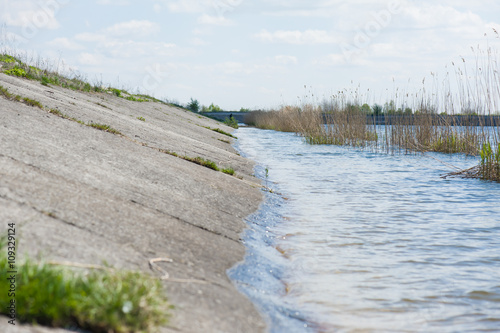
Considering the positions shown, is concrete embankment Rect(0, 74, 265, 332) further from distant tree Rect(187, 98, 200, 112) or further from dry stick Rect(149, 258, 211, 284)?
distant tree Rect(187, 98, 200, 112)

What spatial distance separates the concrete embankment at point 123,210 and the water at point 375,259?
32cm

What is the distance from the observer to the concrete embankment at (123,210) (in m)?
3.23

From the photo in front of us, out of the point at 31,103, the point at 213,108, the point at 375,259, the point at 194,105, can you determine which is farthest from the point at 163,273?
the point at 213,108

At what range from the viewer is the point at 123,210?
4504 millimetres

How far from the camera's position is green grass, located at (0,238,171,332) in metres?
2.47

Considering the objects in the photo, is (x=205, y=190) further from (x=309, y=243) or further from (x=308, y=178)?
(x=308, y=178)

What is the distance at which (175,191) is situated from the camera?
590cm

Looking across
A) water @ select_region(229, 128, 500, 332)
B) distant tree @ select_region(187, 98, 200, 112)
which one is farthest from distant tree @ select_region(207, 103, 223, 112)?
water @ select_region(229, 128, 500, 332)

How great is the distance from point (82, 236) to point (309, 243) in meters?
2.61

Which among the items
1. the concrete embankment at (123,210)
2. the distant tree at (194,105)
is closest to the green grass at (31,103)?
the concrete embankment at (123,210)

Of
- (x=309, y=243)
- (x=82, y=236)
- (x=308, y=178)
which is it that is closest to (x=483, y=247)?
(x=309, y=243)

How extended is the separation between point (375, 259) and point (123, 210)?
2.34 metres

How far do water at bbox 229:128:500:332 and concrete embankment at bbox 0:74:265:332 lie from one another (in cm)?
32

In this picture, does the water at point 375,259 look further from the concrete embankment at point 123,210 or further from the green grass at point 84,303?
the green grass at point 84,303
